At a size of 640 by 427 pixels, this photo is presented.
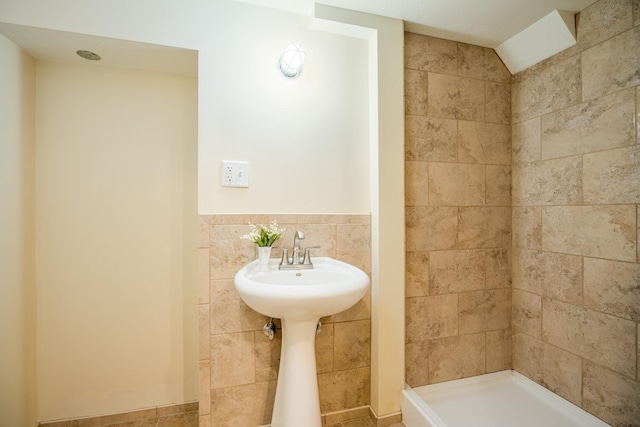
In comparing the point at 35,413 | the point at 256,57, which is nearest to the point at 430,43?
the point at 256,57

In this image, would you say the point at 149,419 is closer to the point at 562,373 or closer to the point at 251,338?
the point at 251,338

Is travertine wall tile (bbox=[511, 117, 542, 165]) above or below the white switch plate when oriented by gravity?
above

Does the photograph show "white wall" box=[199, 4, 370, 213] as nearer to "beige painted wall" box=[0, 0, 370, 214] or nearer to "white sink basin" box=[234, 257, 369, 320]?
"beige painted wall" box=[0, 0, 370, 214]

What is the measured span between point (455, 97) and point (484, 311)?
1.39 m

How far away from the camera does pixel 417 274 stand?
1689 millimetres

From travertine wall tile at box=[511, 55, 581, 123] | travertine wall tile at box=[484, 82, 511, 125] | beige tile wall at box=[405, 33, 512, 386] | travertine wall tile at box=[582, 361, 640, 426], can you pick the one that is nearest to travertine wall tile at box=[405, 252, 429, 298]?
beige tile wall at box=[405, 33, 512, 386]

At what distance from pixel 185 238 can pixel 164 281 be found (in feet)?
0.91

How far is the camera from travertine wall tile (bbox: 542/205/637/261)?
1.31 metres

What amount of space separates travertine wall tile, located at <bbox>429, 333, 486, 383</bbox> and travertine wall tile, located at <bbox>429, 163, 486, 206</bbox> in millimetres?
863

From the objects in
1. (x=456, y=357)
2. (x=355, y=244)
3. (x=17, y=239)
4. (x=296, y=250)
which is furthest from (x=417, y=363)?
(x=17, y=239)

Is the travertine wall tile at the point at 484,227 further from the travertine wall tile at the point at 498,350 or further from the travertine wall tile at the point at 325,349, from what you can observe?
the travertine wall tile at the point at 325,349

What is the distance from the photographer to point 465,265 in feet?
5.79

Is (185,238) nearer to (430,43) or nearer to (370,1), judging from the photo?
(370,1)

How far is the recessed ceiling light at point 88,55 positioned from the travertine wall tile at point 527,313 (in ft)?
9.34
